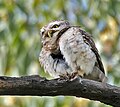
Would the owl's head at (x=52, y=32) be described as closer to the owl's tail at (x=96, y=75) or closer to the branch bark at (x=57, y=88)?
the owl's tail at (x=96, y=75)

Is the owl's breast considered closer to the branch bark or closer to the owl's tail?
the owl's tail

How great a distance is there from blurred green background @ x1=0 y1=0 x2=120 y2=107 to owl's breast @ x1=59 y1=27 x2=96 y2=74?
4.72 feet

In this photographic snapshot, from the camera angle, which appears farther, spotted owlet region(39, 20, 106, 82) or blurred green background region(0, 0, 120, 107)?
blurred green background region(0, 0, 120, 107)

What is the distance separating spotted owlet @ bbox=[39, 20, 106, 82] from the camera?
375 centimetres

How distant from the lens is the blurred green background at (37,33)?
536 centimetres

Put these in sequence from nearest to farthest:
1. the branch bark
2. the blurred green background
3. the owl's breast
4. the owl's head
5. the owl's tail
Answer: the branch bark, the owl's breast, the owl's head, the owl's tail, the blurred green background

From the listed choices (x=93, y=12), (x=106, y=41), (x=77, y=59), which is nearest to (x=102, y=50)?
(x=106, y=41)

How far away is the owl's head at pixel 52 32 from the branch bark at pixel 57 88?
967 mm

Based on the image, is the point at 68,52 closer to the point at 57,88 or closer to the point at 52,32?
the point at 52,32

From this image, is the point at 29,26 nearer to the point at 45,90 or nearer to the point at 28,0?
the point at 28,0

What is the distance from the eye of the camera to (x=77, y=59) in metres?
3.79

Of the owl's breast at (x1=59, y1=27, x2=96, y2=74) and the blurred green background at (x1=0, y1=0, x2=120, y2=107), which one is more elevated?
the blurred green background at (x1=0, y1=0, x2=120, y2=107)

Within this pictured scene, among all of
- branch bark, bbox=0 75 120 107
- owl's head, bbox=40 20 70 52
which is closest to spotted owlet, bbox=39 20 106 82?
owl's head, bbox=40 20 70 52

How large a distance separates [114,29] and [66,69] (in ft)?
7.08
